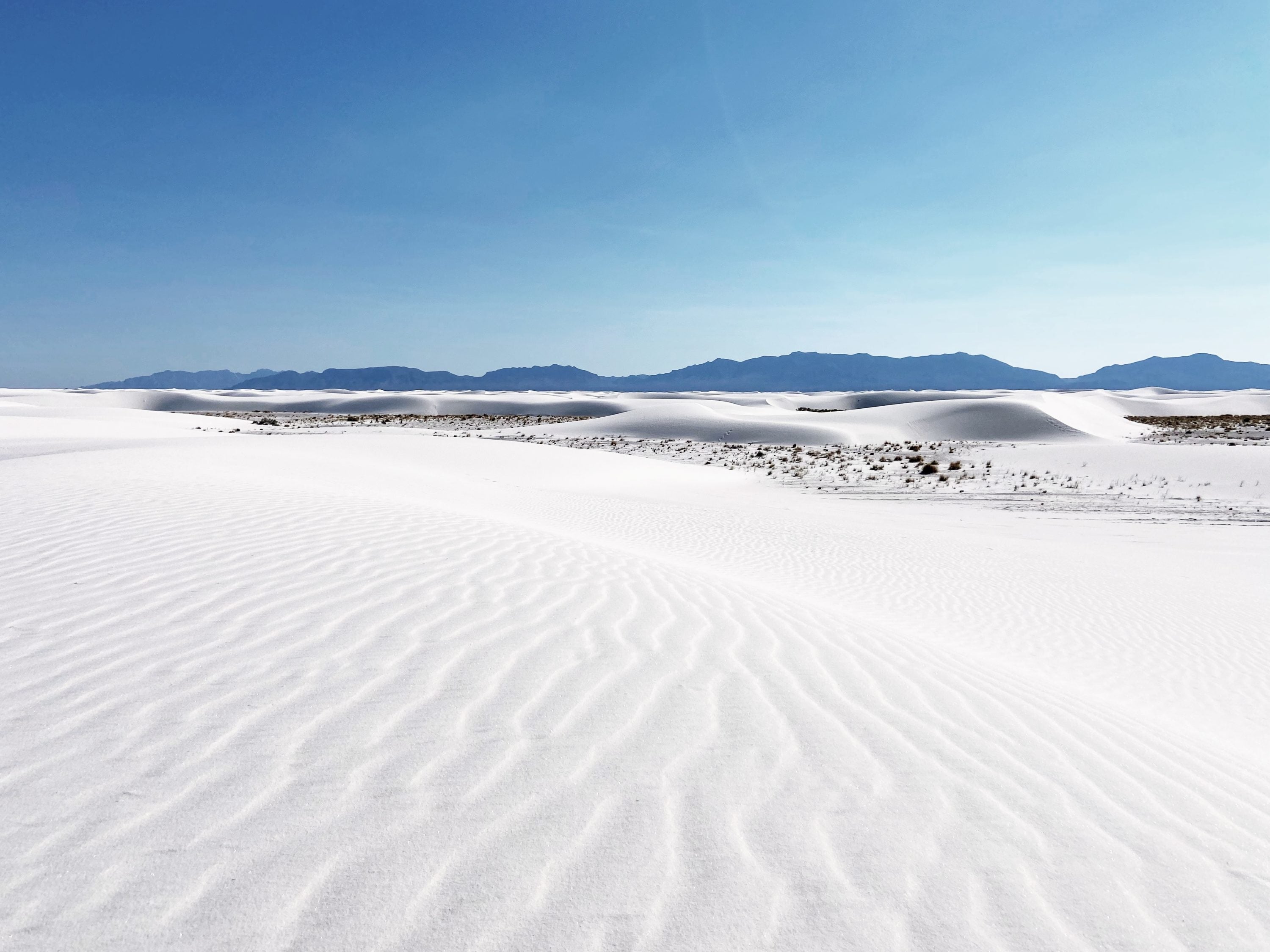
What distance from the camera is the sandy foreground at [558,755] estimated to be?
1.98m

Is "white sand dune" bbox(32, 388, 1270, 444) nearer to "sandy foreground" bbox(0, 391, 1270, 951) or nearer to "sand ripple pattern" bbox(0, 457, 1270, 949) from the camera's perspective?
"sandy foreground" bbox(0, 391, 1270, 951)

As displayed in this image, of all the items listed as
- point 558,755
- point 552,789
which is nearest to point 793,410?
point 558,755

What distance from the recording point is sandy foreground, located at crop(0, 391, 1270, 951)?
1.98 metres

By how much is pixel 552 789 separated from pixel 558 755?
229 mm

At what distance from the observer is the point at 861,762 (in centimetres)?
286

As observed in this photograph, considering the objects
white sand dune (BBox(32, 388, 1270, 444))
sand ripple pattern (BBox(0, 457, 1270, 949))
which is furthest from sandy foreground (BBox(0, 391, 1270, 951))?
white sand dune (BBox(32, 388, 1270, 444))

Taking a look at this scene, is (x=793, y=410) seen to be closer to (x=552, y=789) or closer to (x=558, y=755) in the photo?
(x=558, y=755)

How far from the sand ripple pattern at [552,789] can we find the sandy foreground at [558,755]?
0.01 metres

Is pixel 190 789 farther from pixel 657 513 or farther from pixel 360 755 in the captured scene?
pixel 657 513

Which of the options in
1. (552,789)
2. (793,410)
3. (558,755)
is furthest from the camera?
(793,410)

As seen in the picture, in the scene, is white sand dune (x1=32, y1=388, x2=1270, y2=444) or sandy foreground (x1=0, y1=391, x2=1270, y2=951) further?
white sand dune (x1=32, y1=388, x2=1270, y2=444)

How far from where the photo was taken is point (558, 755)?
8.98ft

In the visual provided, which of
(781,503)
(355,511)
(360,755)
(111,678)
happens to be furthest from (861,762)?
(781,503)

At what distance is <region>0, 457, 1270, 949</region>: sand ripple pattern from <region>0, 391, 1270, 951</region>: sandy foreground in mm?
14
